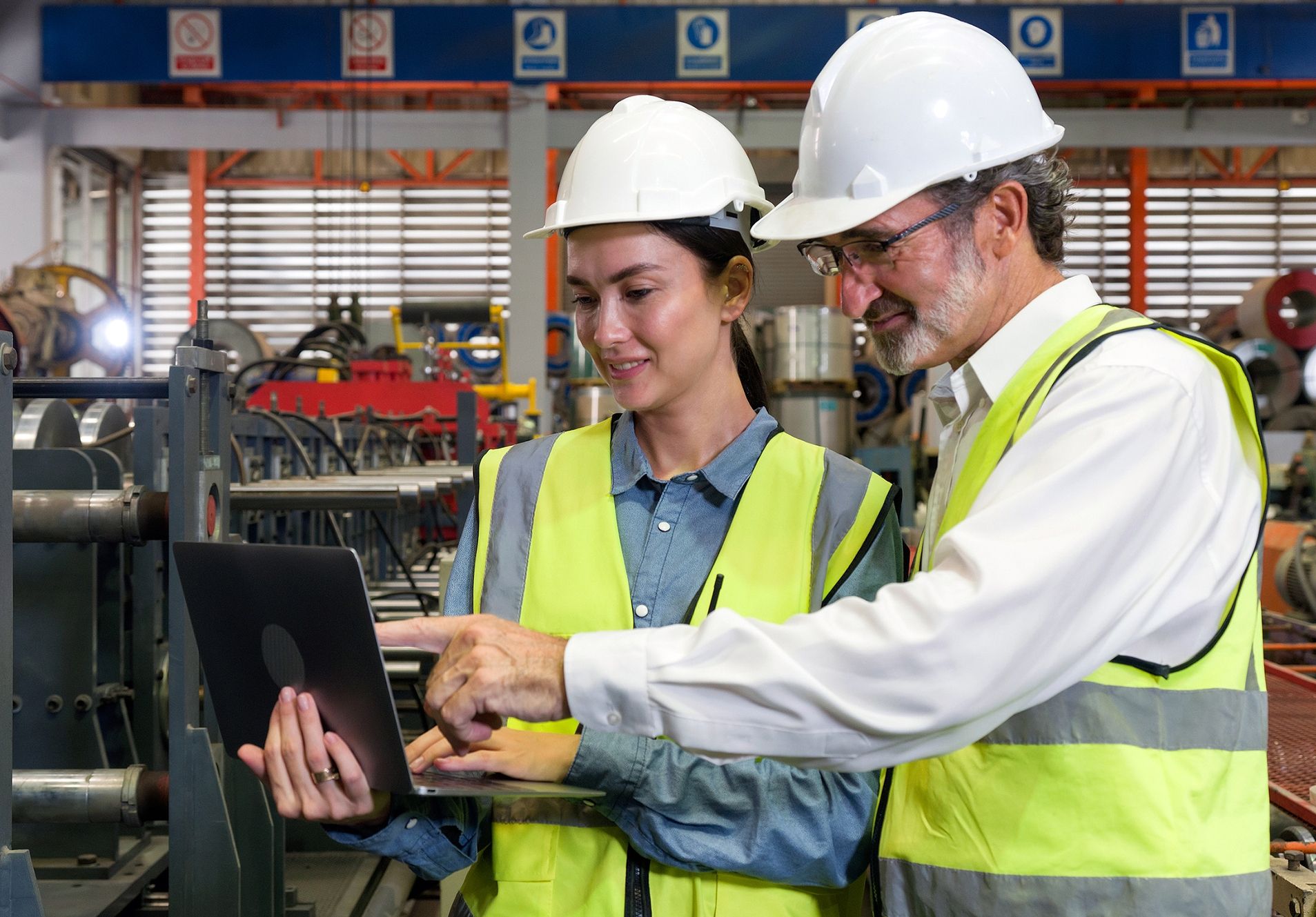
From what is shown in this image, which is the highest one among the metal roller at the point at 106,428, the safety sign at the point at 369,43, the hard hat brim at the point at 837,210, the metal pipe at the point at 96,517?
the safety sign at the point at 369,43

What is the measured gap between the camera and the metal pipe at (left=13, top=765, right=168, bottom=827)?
155cm

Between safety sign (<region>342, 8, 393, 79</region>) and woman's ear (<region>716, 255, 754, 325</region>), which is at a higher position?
safety sign (<region>342, 8, 393, 79</region>)

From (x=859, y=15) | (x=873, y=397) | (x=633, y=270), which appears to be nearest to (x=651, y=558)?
(x=633, y=270)

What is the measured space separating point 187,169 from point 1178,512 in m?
14.4

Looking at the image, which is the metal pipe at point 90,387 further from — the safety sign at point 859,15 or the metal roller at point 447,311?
the safety sign at point 859,15

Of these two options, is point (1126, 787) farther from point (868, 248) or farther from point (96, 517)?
point (96, 517)

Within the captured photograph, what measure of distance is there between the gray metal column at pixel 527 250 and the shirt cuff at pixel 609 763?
23.2 ft

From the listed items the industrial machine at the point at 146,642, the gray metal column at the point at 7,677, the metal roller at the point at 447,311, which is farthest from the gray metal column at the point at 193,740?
the metal roller at the point at 447,311

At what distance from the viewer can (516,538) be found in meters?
1.24

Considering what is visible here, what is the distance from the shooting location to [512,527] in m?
1.25

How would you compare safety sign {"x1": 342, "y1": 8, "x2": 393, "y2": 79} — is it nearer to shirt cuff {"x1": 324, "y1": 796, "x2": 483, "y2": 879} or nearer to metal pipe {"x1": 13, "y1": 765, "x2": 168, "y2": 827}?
metal pipe {"x1": 13, "y1": 765, "x2": 168, "y2": 827}

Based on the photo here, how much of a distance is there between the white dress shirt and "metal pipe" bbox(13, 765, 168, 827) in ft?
3.19

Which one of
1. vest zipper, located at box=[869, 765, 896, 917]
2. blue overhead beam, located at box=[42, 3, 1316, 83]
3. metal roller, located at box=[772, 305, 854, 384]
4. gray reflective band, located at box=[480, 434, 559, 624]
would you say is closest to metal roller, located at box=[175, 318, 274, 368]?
blue overhead beam, located at box=[42, 3, 1316, 83]

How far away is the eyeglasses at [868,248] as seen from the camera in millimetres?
1084
